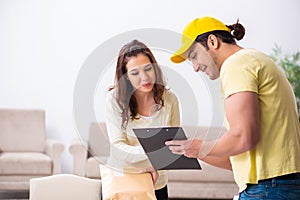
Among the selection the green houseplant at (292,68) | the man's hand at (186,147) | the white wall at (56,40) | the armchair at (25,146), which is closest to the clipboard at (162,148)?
the man's hand at (186,147)

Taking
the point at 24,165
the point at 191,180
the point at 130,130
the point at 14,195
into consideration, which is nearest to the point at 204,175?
the point at 191,180

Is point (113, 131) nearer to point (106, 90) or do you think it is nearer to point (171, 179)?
point (106, 90)

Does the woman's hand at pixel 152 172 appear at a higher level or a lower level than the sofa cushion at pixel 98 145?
lower

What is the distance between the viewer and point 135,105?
155cm

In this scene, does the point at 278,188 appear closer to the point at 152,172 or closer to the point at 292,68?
the point at 152,172

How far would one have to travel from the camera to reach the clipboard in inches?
57.9

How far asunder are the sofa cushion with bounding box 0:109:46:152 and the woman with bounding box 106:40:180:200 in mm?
3933

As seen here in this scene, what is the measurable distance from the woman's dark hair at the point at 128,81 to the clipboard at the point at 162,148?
0.26 ft

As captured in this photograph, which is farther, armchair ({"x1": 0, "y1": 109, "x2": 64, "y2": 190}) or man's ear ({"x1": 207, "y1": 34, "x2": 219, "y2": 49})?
armchair ({"x1": 0, "y1": 109, "x2": 64, "y2": 190})

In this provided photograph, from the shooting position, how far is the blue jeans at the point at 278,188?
4.69 ft

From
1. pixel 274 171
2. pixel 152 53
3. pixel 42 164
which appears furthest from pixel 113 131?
pixel 42 164

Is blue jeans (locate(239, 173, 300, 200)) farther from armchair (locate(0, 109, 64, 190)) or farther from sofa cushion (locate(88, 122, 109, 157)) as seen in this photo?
armchair (locate(0, 109, 64, 190))

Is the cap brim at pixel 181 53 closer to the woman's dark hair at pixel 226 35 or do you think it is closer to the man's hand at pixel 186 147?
the woman's dark hair at pixel 226 35

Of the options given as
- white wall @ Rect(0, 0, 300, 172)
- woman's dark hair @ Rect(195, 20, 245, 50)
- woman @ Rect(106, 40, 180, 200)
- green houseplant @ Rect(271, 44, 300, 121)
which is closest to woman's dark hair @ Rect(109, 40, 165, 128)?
woman @ Rect(106, 40, 180, 200)
